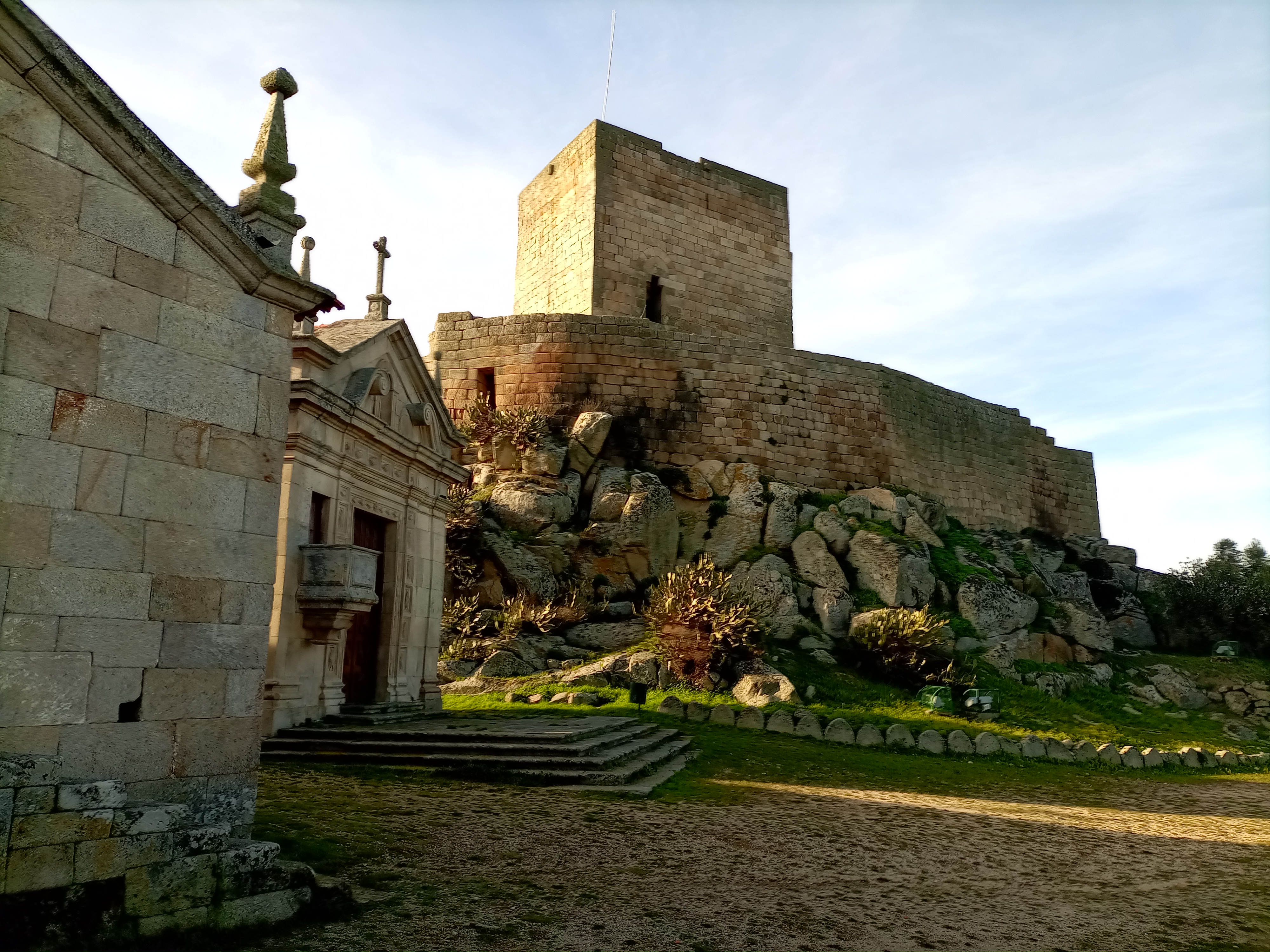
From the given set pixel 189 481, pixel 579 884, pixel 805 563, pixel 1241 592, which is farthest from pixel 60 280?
pixel 1241 592

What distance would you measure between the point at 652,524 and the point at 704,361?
15.3 feet

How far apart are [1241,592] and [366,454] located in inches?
775

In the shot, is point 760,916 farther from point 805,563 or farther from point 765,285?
point 765,285

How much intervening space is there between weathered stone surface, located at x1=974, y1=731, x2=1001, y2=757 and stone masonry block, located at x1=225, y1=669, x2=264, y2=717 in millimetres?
9706

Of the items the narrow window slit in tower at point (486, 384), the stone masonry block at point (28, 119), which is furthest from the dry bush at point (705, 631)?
the stone masonry block at point (28, 119)

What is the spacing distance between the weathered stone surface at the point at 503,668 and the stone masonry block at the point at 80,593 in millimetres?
9583

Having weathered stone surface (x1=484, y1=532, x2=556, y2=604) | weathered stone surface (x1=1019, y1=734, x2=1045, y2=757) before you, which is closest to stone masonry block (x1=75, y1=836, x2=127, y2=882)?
weathered stone surface (x1=1019, y1=734, x2=1045, y2=757)

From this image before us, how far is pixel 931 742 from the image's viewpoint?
1180 cm

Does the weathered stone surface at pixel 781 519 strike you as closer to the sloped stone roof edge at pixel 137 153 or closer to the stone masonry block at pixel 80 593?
the sloped stone roof edge at pixel 137 153

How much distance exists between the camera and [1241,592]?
67.9ft

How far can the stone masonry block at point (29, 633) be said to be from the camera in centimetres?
391

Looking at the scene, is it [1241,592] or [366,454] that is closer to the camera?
[366,454]

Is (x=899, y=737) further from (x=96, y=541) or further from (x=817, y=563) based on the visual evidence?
(x=96, y=541)

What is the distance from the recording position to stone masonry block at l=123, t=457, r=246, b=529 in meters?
4.38
